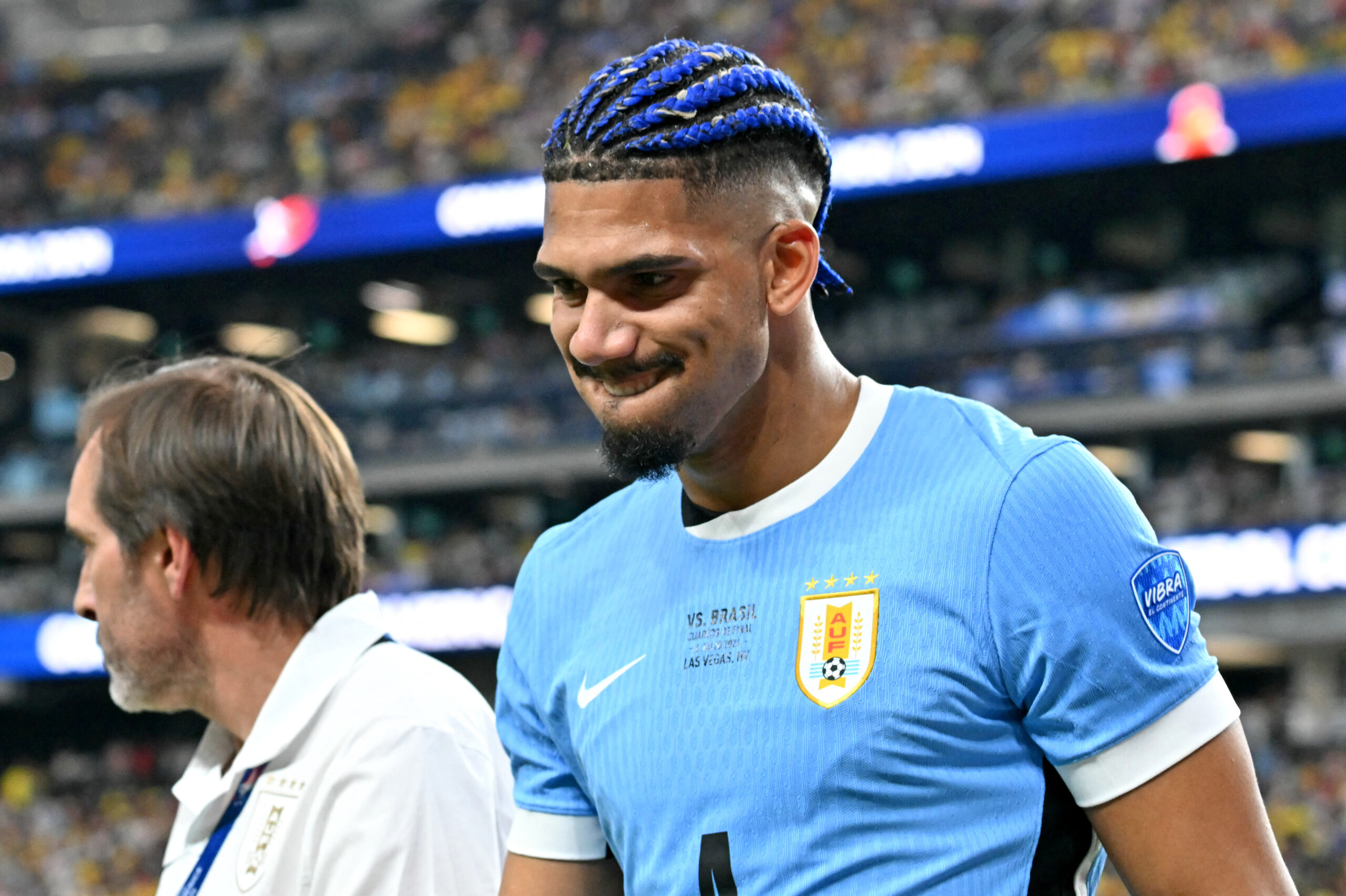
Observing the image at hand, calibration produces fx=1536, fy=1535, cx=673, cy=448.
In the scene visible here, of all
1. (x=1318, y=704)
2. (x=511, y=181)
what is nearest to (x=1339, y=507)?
(x=1318, y=704)

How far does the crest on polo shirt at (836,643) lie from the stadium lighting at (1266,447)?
1356cm

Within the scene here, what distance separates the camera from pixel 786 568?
1.45m

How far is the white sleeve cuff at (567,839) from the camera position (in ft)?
5.20

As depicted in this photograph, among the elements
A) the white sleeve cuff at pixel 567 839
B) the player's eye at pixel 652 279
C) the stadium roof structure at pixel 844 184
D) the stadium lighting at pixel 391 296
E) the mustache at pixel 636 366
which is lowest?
the white sleeve cuff at pixel 567 839

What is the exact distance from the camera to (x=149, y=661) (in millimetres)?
2143

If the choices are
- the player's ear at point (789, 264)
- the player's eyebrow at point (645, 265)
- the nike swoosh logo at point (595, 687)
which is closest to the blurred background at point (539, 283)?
the nike swoosh logo at point (595, 687)

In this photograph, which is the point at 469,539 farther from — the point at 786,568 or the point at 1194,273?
the point at 786,568

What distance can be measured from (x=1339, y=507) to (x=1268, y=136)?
314 cm

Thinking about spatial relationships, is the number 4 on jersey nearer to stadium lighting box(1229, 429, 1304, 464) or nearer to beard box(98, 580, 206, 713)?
beard box(98, 580, 206, 713)

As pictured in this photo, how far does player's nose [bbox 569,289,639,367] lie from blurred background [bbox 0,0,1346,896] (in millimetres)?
10014

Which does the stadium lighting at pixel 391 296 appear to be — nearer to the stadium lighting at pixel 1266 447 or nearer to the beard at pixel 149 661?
the stadium lighting at pixel 1266 447

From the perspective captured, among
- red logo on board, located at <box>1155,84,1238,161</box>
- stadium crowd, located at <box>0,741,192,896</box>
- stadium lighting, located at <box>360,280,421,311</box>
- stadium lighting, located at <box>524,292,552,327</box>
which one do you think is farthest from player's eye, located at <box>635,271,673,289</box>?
stadium lighting, located at <box>524,292,552,327</box>

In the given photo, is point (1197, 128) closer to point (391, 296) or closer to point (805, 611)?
point (391, 296)

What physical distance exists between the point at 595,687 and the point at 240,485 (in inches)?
32.0
